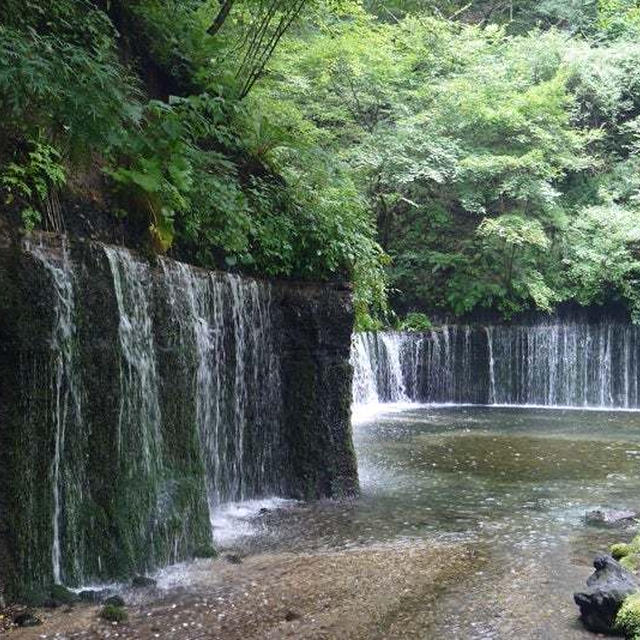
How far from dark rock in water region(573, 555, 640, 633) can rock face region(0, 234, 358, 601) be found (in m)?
3.31

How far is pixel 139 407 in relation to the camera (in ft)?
20.6

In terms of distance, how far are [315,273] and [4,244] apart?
14.4 feet

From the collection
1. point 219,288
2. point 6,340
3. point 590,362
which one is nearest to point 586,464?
point 219,288

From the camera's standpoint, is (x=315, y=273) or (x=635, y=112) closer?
(x=315, y=273)

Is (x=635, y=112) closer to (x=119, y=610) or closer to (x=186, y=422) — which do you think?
(x=186, y=422)

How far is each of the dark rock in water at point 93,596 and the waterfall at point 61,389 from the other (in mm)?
227

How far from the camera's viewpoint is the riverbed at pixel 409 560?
16.5ft

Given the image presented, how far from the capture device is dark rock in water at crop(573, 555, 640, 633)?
5016mm

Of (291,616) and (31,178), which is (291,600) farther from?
(31,178)

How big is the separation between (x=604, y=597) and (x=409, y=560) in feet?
6.06

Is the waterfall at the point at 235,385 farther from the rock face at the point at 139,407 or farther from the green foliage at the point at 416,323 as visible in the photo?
the green foliage at the point at 416,323

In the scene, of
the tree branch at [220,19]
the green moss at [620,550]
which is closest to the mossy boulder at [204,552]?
the green moss at [620,550]

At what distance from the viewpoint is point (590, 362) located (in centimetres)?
2144

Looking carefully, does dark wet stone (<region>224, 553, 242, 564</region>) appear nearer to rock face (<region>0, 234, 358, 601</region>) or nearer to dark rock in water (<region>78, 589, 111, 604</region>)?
rock face (<region>0, 234, 358, 601</region>)
